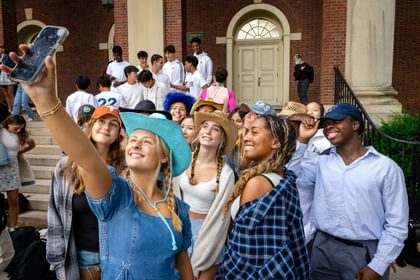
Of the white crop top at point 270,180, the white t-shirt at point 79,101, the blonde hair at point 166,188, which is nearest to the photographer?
the blonde hair at point 166,188

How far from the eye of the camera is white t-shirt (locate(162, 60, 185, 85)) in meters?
8.91

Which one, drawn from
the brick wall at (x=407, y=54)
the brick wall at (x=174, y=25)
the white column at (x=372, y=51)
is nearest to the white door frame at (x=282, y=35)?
the brick wall at (x=407, y=54)

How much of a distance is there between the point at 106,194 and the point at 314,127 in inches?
92.3

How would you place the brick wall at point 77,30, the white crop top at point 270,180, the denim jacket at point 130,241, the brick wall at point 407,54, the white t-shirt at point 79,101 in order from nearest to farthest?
the denim jacket at point 130,241 → the white crop top at point 270,180 → the white t-shirt at point 79,101 → the brick wall at point 407,54 → the brick wall at point 77,30

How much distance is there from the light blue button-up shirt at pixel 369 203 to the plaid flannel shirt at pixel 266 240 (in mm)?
779

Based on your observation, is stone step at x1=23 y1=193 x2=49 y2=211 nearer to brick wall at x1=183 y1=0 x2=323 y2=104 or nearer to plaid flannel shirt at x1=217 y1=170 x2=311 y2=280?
plaid flannel shirt at x1=217 y1=170 x2=311 y2=280

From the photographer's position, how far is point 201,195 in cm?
310

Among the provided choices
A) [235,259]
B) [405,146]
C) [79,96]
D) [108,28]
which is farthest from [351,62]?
[108,28]

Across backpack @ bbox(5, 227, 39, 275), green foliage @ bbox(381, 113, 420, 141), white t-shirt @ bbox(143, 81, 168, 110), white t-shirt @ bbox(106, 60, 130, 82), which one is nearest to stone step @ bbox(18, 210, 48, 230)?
white t-shirt @ bbox(143, 81, 168, 110)

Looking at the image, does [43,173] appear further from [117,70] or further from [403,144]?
[403,144]

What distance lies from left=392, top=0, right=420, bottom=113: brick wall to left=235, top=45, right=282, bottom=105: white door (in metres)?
4.36

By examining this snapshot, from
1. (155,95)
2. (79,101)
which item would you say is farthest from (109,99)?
(155,95)

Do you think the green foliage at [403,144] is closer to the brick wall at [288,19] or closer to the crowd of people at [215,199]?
the crowd of people at [215,199]

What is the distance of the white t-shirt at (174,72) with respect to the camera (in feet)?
29.2
